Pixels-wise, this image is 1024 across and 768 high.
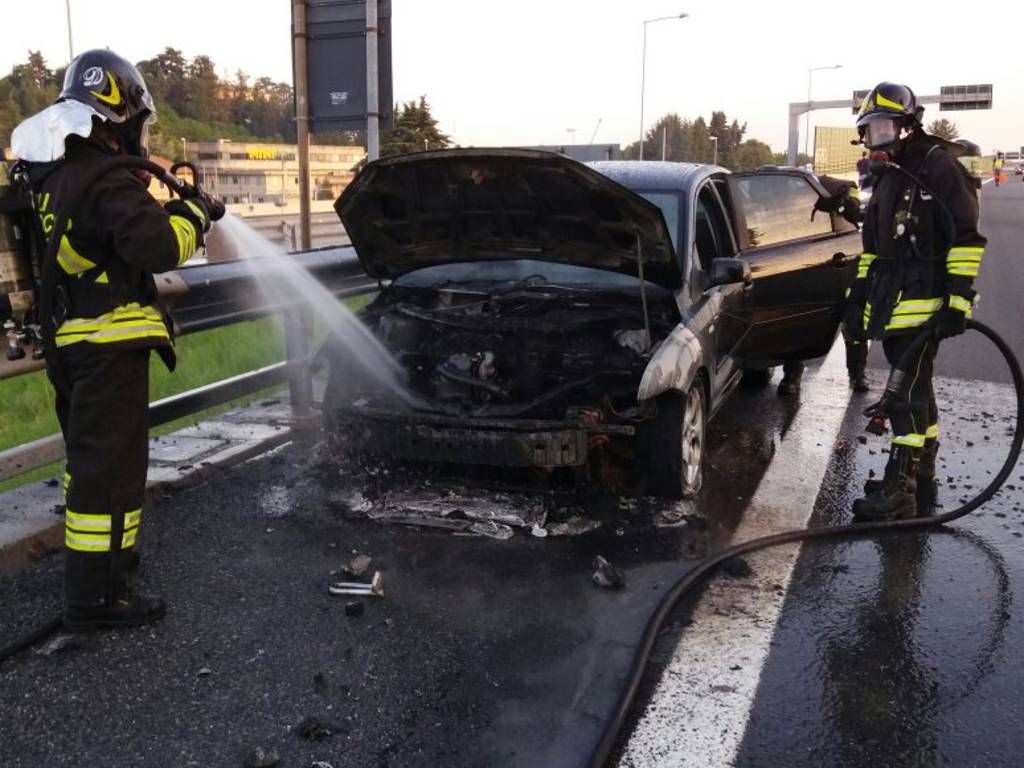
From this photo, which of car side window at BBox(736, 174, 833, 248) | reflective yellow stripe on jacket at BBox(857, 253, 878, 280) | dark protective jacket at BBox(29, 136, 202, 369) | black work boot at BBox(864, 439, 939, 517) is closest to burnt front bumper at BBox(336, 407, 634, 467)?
dark protective jacket at BBox(29, 136, 202, 369)

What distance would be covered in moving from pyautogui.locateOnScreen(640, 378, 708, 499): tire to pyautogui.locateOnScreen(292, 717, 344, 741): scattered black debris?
7.54 feet

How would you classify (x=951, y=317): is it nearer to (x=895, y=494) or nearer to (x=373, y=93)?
(x=895, y=494)

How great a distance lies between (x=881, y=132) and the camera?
4688 millimetres

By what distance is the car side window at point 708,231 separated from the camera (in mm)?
5551

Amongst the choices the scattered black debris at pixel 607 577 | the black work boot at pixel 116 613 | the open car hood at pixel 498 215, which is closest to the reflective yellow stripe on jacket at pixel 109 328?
the black work boot at pixel 116 613

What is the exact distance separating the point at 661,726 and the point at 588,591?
99cm

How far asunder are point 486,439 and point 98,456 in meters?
1.71

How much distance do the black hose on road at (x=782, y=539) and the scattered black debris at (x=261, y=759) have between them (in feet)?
3.26

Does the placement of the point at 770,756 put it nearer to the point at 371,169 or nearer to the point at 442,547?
the point at 442,547

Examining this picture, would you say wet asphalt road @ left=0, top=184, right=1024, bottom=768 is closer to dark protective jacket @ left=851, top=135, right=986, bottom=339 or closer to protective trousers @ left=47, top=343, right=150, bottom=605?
protective trousers @ left=47, top=343, right=150, bottom=605

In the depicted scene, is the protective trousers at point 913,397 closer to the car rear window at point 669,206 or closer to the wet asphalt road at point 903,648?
the wet asphalt road at point 903,648

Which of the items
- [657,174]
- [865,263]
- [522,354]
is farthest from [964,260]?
[522,354]

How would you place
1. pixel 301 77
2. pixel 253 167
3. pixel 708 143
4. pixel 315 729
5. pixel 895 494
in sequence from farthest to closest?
pixel 708 143
pixel 253 167
pixel 301 77
pixel 895 494
pixel 315 729

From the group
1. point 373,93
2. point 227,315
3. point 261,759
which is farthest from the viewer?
point 373,93
